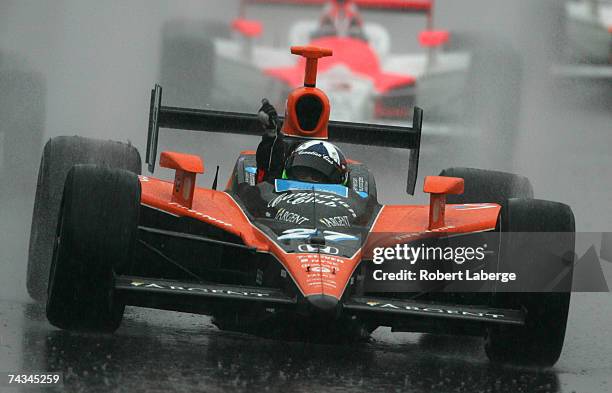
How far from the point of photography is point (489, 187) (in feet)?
36.1

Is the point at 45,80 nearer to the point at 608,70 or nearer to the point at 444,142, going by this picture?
the point at 444,142

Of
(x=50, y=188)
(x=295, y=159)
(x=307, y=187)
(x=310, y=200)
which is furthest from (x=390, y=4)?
(x=310, y=200)

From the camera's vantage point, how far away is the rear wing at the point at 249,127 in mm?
A: 10805

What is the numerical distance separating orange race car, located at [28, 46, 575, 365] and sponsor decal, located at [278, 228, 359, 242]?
0.6 inches

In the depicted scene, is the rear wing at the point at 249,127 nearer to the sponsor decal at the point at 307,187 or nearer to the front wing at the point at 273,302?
the sponsor decal at the point at 307,187

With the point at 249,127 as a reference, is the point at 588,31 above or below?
above

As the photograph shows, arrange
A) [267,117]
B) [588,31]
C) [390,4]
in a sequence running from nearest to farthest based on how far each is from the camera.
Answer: [267,117], [588,31], [390,4]

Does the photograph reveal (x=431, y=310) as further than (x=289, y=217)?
No

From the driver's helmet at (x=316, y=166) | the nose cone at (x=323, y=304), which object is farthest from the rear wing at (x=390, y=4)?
the nose cone at (x=323, y=304)

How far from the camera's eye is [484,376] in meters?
8.37

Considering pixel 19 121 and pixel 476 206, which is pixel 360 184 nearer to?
pixel 476 206

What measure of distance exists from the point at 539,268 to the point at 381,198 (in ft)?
22.2

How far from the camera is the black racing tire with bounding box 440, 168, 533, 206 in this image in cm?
1090

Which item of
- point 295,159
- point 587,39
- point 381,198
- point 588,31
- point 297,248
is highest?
point 588,31
